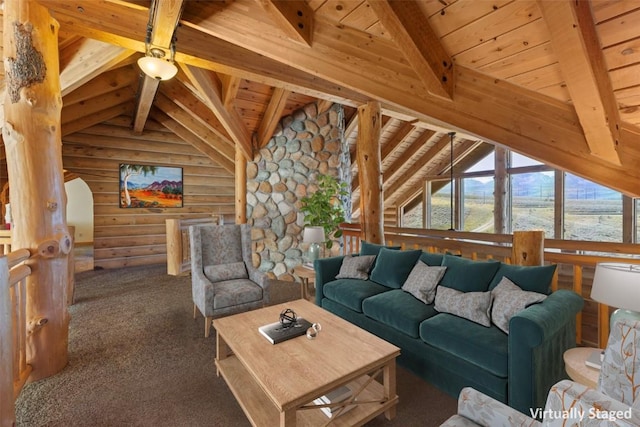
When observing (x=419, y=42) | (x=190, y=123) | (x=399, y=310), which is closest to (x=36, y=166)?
(x=419, y=42)

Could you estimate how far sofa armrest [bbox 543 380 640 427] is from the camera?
709mm

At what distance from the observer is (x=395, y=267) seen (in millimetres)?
2994

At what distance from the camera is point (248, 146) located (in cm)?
496

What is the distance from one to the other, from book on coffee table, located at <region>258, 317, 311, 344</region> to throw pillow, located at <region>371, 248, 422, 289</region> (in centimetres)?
117

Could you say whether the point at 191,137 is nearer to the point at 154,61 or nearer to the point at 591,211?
the point at 154,61

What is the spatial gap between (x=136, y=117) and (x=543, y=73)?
5925mm

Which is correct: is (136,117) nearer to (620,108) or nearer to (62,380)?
(62,380)

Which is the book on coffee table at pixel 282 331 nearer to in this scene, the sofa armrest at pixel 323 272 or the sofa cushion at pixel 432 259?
the sofa armrest at pixel 323 272

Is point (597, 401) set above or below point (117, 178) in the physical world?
below

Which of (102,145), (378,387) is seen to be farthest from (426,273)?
(102,145)

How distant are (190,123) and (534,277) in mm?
5888

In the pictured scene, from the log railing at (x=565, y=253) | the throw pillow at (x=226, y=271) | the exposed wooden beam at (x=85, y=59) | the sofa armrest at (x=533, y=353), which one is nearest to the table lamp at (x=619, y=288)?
the sofa armrest at (x=533, y=353)

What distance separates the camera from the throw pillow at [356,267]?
10.8 feet

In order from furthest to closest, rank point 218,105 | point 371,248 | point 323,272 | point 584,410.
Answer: point 218,105, point 371,248, point 323,272, point 584,410
